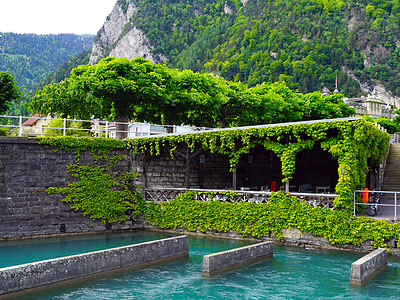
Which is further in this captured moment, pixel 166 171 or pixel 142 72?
pixel 142 72

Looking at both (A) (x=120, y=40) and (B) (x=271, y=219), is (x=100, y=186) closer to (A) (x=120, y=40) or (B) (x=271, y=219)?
(B) (x=271, y=219)

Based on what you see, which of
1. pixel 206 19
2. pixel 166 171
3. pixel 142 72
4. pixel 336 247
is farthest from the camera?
pixel 206 19

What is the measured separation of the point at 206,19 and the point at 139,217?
159361mm

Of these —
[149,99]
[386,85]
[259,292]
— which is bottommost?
[259,292]

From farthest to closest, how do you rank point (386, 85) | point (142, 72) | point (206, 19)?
point (206, 19) → point (386, 85) → point (142, 72)

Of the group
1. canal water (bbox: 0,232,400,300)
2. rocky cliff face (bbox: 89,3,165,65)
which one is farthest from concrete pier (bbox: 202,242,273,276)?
rocky cliff face (bbox: 89,3,165,65)

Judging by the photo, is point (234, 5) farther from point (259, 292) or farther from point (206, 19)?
point (259, 292)

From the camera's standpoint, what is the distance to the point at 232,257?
45.2 feet

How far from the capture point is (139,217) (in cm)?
2239

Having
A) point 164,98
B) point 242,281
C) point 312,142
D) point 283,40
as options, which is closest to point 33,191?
point 164,98

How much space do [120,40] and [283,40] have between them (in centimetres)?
5802

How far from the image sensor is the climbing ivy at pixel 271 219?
1622cm

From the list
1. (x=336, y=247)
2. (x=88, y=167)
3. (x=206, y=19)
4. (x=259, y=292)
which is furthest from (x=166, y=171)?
(x=206, y=19)

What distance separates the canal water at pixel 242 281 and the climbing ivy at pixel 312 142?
2.81m
